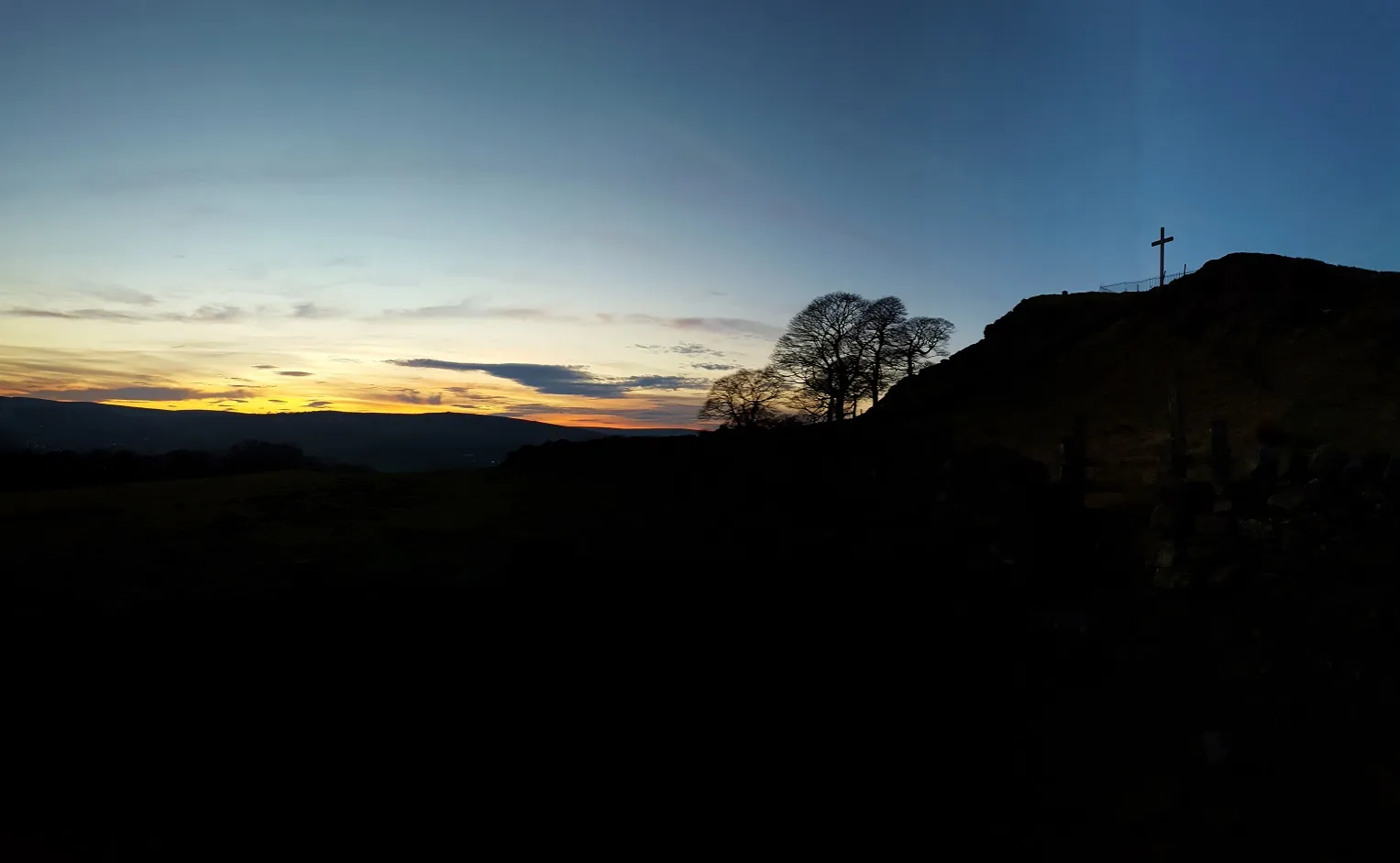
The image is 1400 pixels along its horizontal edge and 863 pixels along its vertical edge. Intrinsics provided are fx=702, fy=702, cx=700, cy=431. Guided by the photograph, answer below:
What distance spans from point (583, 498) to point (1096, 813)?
38.6ft

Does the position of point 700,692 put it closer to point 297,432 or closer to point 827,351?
point 827,351

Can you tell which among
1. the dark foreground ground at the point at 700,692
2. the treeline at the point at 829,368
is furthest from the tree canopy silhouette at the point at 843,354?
the dark foreground ground at the point at 700,692

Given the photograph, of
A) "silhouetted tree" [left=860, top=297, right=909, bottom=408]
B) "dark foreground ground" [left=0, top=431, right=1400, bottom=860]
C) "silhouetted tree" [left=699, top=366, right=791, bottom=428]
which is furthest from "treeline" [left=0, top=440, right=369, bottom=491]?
"silhouetted tree" [left=860, top=297, right=909, bottom=408]

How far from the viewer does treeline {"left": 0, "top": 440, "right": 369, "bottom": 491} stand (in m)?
19.4

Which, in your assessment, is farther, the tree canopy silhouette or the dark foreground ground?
the tree canopy silhouette

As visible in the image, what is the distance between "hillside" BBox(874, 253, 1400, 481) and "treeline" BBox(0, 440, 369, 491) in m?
27.7

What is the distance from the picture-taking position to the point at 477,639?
9789 mm

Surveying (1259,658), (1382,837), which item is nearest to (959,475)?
(1259,658)

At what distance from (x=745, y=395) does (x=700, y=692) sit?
2709 cm

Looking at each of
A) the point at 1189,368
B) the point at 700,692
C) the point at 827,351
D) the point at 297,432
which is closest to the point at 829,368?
the point at 827,351

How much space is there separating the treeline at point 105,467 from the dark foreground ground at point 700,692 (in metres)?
8.14

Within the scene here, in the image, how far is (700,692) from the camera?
29.3ft

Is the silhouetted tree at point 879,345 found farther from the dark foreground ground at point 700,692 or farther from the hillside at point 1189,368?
the dark foreground ground at point 700,692

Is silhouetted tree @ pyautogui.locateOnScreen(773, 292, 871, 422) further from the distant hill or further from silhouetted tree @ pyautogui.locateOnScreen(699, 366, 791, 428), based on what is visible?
the distant hill
